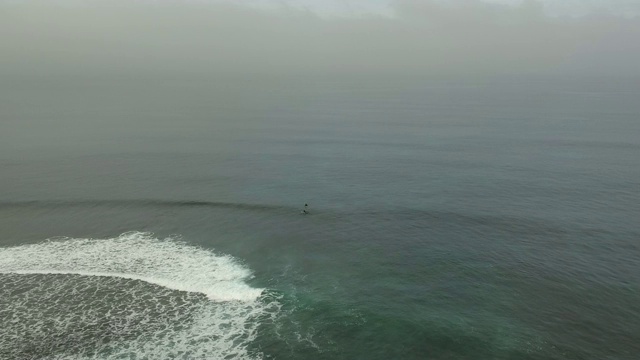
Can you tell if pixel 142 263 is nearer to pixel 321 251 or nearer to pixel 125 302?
pixel 125 302

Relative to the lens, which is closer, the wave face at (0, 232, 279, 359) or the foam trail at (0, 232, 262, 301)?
the wave face at (0, 232, 279, 359)

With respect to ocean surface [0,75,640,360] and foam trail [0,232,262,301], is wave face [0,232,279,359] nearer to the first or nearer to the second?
foam trail [0,232,262,301]

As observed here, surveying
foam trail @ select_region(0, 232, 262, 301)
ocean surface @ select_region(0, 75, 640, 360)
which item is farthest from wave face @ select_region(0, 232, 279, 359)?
ocean surface @ select_region(0, 75, 640, 360)

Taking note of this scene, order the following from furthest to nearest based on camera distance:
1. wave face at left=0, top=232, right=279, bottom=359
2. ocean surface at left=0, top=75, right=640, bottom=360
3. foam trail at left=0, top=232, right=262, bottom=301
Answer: foam trail at left=0, top=232, right=262, bottom=301, ocean surface at left=0, top=75, right=640, bottom=360, wave face at left=0, top=232, right=279, bottom=359

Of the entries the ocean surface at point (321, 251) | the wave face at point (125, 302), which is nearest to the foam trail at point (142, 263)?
the wave face at point (125, 302)

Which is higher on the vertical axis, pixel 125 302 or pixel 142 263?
pixel 142 263

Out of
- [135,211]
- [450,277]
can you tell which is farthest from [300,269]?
[135,211]

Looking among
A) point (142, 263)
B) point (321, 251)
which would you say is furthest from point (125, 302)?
point (321, 251)
